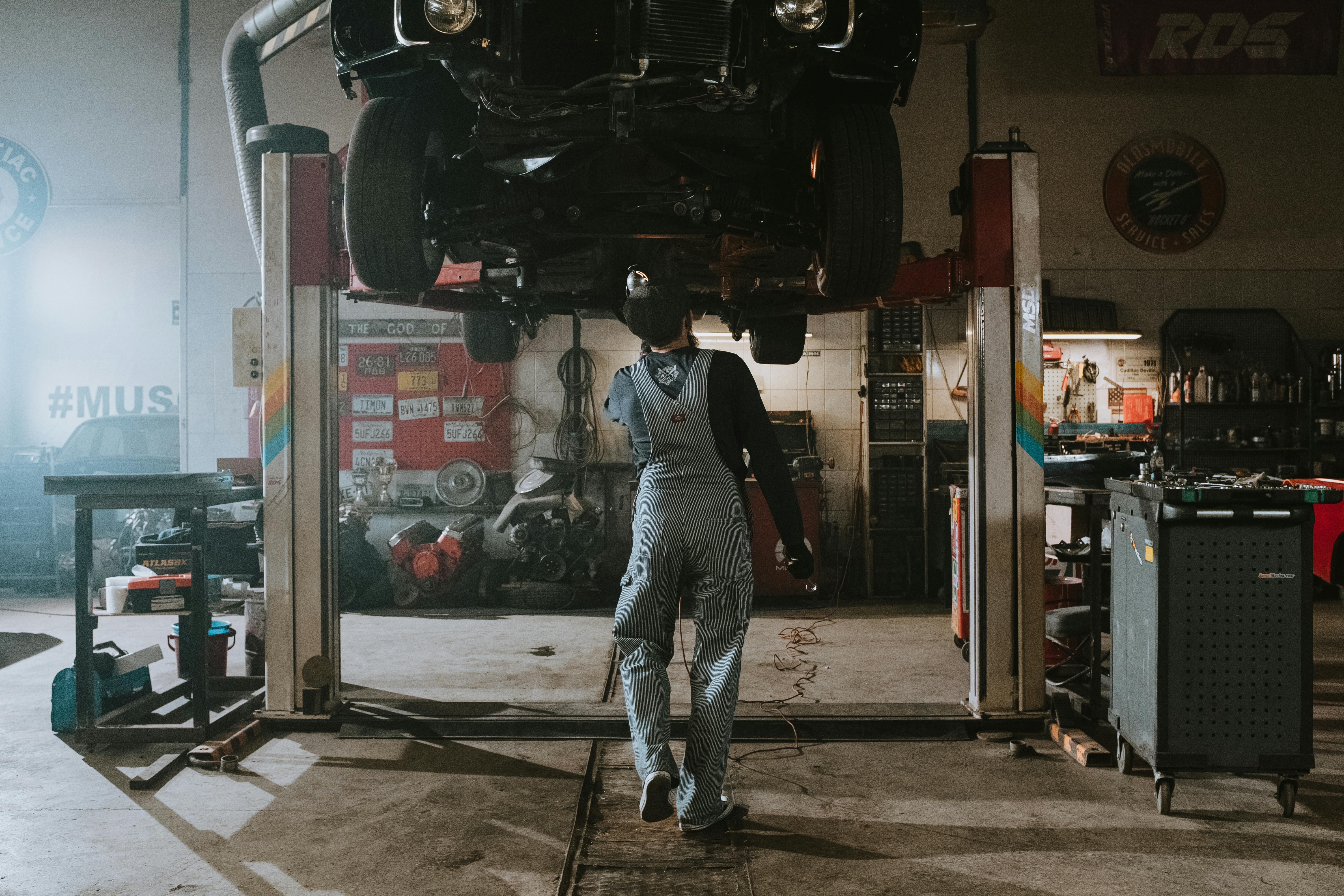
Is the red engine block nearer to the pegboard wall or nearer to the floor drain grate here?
the floor drain grate

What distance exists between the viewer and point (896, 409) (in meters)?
6.50

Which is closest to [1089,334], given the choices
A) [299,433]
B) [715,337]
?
[715,337]

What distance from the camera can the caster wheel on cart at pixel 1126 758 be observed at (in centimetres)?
262

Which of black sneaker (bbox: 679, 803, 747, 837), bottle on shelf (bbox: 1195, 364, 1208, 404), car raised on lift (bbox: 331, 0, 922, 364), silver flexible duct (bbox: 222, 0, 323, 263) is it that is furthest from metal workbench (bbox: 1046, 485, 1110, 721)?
silver flexible duct (bbox: 222, 0, 323, 263)

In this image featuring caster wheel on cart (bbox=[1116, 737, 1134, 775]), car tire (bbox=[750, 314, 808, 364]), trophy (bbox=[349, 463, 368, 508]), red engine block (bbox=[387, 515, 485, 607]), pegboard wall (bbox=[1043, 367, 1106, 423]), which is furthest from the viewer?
pegboard wall (bbox=[1043, 367, 1106, 423])

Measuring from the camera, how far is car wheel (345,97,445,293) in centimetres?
271

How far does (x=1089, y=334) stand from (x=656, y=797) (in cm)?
602

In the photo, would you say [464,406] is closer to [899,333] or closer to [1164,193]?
[899,333]

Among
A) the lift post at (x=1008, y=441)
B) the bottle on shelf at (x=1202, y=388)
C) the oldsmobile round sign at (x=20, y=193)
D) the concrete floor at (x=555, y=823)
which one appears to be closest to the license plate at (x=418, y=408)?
the concrete floor at (x=555, y=823)

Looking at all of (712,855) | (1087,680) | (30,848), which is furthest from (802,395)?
(30,848)

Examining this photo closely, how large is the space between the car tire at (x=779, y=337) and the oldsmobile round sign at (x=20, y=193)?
7071 mm

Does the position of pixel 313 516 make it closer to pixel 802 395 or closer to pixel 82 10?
pixel 802 395

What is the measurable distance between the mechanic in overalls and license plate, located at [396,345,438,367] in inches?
186

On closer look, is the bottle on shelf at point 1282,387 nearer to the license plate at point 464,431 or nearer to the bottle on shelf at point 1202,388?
the bottle on shelf at point 1202,388
